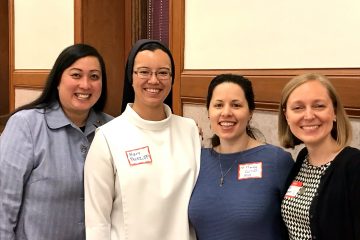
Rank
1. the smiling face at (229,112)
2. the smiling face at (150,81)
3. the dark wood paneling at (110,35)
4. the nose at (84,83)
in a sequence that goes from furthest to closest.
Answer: the dark wood paneling at (110,35) < the nose at (84,83) < the smiling face at (150,81) < the smiling face at (229,112)

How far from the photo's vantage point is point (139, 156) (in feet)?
6.33

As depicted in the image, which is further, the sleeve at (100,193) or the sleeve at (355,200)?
the sleeve at (100,193)

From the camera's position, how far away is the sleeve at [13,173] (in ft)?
6.66

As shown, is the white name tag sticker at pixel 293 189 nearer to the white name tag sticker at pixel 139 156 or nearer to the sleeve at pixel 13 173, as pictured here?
the white name tag sticker at pixel 139 156

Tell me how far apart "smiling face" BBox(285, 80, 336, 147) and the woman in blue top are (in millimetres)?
240

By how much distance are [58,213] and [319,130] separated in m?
1.21

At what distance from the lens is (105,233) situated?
1.90 m

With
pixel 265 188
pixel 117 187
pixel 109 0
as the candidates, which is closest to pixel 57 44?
pixel 109 0

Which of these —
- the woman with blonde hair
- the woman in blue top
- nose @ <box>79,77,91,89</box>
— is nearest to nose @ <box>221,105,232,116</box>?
the woman in blue top

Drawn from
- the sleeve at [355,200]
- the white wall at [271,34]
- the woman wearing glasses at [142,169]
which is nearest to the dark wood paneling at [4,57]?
the white wall at [271,34]

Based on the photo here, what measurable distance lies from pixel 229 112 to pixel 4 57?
179 inches

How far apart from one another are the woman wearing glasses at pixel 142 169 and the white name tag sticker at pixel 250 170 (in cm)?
22

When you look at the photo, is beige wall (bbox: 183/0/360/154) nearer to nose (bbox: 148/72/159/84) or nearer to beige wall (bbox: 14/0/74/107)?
nose (bbox: 148/72/159/84)

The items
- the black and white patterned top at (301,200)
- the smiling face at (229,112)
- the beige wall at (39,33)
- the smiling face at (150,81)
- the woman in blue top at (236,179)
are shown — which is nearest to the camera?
the black and white patterned top at (301,200)
